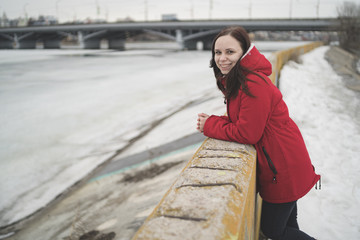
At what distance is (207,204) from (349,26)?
36.3 metres

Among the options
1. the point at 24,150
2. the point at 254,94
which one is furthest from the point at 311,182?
the point at 24,150

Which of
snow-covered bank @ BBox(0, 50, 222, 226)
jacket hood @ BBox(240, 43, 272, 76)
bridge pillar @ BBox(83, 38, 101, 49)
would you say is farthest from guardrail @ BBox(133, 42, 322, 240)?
bridge pillar @ BBox(83, 38, 101, 49)

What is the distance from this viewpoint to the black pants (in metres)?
1.62

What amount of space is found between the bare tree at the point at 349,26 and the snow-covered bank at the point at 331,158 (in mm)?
28226

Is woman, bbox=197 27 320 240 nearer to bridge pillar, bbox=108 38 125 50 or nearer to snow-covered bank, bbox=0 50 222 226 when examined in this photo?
snow-covered bank, bbox=0 50 222 226

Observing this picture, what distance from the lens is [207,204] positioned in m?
0.93

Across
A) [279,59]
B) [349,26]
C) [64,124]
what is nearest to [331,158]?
[64,124]

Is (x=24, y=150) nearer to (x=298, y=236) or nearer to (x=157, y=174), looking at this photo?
(x=157, y=174)

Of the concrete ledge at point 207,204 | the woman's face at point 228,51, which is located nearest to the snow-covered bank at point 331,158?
the concrete ledge at point 207,204

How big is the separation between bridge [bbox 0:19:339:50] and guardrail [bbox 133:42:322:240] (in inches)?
1436

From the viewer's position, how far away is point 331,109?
582 centimetres

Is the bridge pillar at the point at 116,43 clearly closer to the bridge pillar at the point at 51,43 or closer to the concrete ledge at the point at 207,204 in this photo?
the bridge pillar at the point at 51,43

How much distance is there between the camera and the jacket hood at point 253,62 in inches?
58.5

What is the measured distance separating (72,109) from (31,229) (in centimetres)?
441
